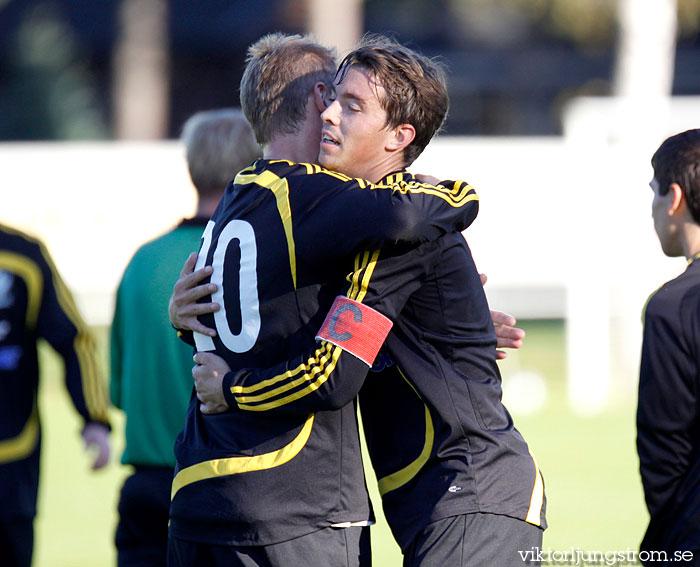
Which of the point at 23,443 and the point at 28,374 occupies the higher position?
the point at 28,374

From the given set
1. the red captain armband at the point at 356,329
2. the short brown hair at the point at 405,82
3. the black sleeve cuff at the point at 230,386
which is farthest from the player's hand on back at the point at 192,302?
the short brown hair at the point at 405,82

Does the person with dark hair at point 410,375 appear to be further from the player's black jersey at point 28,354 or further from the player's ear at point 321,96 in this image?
the player's black jersey at point 28,354

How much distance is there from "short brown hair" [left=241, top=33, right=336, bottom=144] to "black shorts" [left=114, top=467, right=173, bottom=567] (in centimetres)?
170

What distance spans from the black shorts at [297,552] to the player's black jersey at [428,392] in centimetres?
13

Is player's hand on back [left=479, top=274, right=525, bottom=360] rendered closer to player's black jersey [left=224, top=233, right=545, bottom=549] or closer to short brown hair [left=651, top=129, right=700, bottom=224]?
player's black jersey [left=224, top=233, right=545, bottom=549]

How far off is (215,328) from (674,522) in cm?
143

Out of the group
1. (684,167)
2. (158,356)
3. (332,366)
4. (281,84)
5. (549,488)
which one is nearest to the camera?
(332,366)

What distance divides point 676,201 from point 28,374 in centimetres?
246

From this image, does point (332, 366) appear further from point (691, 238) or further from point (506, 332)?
point (691, 238)

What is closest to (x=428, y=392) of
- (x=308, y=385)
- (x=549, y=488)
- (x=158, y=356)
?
(x=308, y=385)

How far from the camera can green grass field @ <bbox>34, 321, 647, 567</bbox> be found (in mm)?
6512

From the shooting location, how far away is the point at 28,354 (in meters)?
4.24

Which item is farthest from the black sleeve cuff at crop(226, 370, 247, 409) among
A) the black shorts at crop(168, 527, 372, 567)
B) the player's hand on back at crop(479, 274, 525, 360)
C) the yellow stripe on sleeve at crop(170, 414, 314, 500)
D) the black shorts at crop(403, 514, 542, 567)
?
the player's hand on back at crop(479, 274, 525, 360)

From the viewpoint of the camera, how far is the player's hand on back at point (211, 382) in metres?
2.83
